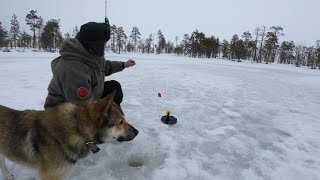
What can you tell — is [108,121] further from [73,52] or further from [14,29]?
[14,29]

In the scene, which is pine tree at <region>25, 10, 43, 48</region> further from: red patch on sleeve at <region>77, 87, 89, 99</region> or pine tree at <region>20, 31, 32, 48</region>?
red patch on sleeve at <region>77, 87, 89, 99</region>

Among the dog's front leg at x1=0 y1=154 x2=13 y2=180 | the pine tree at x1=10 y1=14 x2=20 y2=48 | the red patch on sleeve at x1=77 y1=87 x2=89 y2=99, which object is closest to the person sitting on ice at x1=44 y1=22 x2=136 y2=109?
the red patch on sleeve at x1=77 y1=87 x2=89 y2=99

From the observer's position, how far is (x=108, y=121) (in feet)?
9.53

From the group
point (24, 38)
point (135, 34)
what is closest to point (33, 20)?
point (24, 38)

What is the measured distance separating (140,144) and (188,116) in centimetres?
211

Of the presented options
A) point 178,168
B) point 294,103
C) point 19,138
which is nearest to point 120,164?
point 178,168

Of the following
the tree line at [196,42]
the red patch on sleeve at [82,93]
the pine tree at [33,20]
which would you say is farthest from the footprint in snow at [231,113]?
the pine tree at [33,20]

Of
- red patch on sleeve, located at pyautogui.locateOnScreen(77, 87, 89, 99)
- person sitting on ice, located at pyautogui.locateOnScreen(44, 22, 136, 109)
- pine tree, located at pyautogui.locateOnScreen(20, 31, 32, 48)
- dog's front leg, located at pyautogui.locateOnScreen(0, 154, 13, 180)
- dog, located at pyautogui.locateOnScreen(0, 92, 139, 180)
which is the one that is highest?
pine tree, located at pyautogui.locateOnScreen(20, 31, 32, 48)

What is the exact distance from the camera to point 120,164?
394cm

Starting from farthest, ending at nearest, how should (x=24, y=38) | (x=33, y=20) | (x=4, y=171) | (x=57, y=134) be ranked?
(x=24, y=38) < (x=33, y=20) < (x=4, y=171) < (x=57, y=134)

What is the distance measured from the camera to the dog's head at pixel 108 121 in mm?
2811

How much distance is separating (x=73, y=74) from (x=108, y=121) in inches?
40.9

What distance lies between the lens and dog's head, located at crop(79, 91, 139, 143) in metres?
2.81

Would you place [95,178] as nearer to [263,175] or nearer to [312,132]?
[263,175]
